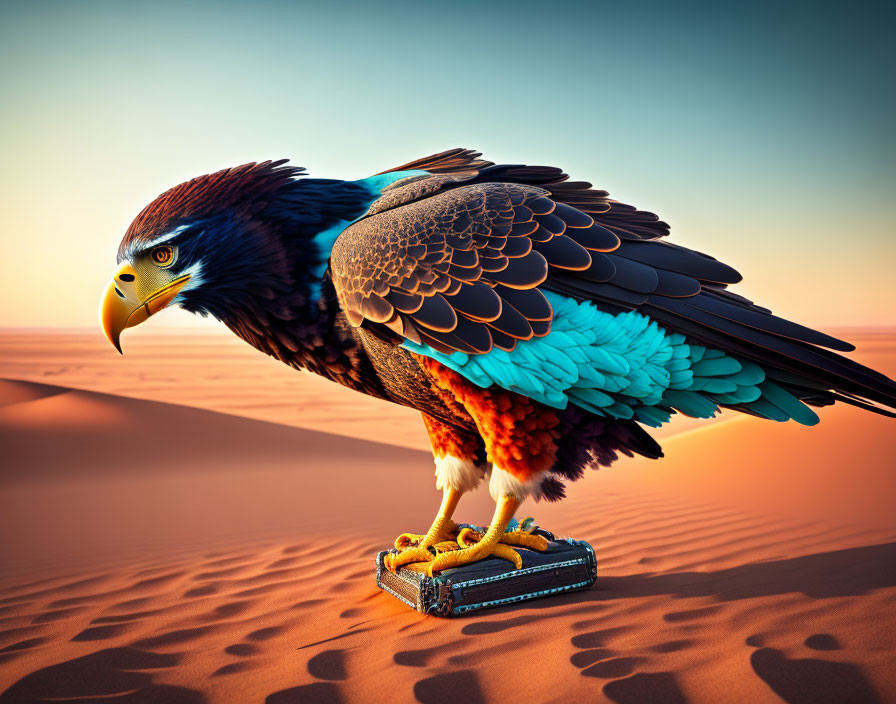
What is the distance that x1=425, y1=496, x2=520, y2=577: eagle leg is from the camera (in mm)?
2635

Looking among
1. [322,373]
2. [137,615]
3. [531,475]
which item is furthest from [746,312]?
[137,615]

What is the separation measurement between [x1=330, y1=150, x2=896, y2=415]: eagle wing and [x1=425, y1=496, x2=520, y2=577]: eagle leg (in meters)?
0.79

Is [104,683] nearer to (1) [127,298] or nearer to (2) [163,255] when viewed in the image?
(1) [127,298]

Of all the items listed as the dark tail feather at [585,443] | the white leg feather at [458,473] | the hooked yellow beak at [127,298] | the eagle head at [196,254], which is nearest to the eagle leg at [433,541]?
the white leg feather at [458,473]

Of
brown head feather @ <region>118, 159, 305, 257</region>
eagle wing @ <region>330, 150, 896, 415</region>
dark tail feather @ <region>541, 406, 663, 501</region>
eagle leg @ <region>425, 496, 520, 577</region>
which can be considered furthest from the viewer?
eagle leg @ <region>425, 496, 520, 577</region>

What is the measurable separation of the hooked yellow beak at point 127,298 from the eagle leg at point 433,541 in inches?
58.3

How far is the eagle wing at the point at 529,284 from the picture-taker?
2.25 meters

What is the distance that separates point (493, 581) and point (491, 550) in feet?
0.57

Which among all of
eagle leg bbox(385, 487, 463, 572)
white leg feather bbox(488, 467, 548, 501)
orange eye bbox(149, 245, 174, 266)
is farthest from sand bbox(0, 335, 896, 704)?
orange eye bbox(149, 245, 174, 266)

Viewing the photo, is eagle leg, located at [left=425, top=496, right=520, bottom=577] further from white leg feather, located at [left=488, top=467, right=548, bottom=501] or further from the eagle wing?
the eagle wing

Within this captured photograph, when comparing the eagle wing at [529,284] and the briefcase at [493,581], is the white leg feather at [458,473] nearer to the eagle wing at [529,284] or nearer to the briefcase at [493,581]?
the briefcase at [493,581]

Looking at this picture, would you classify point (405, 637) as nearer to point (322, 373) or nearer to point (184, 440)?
point (322, 373)

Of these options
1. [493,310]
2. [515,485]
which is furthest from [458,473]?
[493,310]

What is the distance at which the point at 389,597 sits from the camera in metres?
2.89
